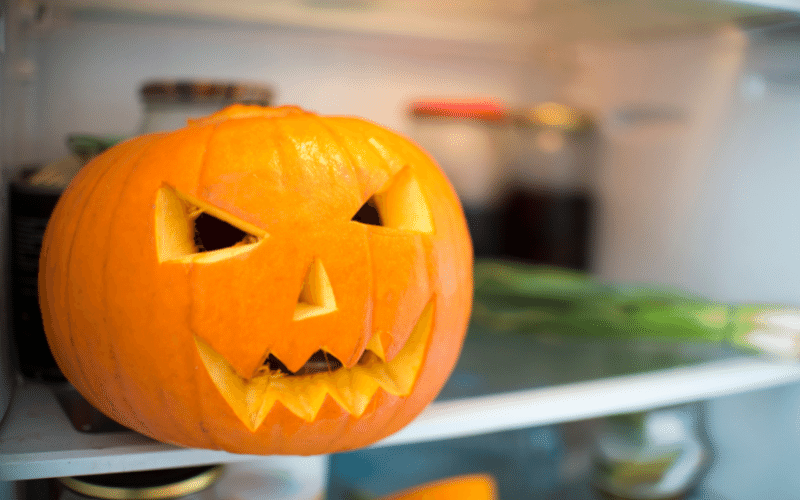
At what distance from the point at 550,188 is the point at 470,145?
198 mm

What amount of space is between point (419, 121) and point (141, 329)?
2.29ft

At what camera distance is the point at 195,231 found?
0.48 m

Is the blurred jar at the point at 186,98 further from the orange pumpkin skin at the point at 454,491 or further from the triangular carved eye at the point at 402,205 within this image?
the orange pumpkin skin at the point at 454,491

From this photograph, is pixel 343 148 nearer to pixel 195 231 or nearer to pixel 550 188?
pixel 195 231

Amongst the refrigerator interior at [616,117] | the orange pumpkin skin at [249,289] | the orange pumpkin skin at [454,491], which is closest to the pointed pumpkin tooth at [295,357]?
the orange pumpkin skin at [249,289]

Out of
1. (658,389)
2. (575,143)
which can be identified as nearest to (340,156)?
(658,389)

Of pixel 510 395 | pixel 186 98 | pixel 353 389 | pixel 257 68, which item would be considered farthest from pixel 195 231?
pixel 257 68

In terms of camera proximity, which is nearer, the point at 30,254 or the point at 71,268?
the point at 71,268

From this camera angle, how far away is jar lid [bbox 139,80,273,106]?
692mm

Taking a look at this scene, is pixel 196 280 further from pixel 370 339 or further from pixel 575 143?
pixel 575 143

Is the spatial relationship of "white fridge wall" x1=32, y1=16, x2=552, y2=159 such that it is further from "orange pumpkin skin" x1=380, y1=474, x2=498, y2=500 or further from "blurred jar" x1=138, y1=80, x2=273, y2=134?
"orange pumpkin skin" x1=380, y1=474, x2=498, y2=500

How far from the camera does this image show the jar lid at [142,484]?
0.55 m

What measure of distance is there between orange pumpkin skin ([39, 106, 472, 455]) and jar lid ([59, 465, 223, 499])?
94 mm

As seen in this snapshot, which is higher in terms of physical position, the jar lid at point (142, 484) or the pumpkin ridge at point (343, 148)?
the pumpkin ridge at point (343, 148)
